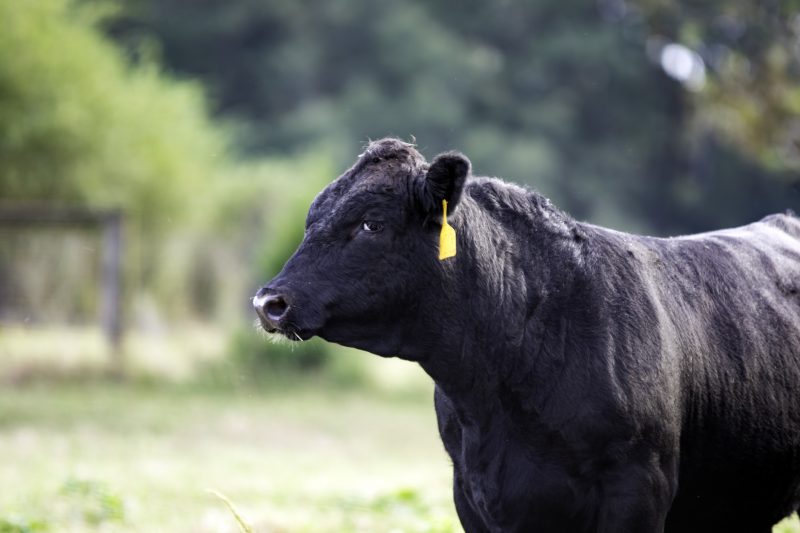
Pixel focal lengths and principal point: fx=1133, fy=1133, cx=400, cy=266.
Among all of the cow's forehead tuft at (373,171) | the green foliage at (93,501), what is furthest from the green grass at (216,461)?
the cow's forehead tuft at (373,171)

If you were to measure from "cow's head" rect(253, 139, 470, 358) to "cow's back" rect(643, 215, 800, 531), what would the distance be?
936 mm

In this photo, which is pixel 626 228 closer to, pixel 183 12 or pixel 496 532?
pixel 183 12

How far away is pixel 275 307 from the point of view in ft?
12.7

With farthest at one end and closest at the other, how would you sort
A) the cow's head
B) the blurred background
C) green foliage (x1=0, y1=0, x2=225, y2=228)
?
green foliage (x1=0, y1=0, x2=225, y2=228), the blurred background, the cow's head

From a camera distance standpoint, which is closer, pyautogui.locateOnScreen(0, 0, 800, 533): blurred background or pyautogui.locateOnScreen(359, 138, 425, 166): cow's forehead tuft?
pyautogui.locateOnScreen(359, 138, 425, 166): cow's forehead tuft

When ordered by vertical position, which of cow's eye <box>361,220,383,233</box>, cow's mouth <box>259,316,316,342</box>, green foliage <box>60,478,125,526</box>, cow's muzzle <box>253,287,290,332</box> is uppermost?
cow's eye <box>361,220,383,233</box>

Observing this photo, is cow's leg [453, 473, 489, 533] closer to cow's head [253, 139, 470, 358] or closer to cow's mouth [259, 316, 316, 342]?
cow's head [253, 139, 470, 358]

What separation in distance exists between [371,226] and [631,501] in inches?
Answer: 50.6

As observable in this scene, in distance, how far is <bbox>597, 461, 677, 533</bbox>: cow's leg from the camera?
3793mm

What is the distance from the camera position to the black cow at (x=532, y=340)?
3.86 m

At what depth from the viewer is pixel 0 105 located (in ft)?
64.0

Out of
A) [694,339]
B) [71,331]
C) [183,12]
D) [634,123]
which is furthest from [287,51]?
[694,339]

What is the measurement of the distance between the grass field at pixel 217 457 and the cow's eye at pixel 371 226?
265 cm

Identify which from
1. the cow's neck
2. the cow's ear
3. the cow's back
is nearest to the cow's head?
the cow's ear
